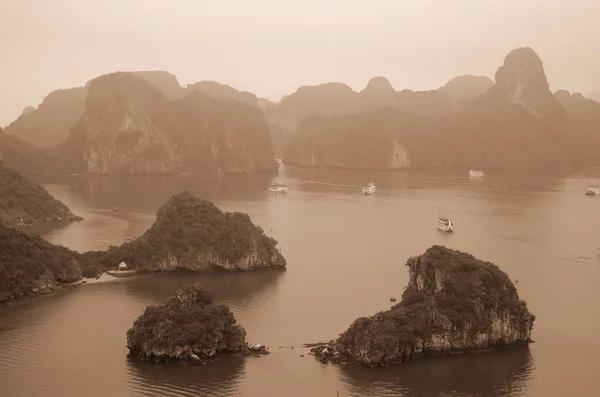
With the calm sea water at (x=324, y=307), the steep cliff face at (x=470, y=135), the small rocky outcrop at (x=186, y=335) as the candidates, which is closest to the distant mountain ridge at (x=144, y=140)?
the steep cliff face at (x=470, y=135)

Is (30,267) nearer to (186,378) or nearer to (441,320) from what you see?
(186,378)

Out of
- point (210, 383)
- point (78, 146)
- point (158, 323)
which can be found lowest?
point (210, 383)

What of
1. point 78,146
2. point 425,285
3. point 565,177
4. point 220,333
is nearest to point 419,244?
point 425,285

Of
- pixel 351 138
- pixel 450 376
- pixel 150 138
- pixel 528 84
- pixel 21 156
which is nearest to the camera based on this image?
pixel 450 376

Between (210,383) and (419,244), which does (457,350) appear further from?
(419,244)

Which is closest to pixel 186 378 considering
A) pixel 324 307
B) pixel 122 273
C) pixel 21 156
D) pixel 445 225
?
pixel 324 307

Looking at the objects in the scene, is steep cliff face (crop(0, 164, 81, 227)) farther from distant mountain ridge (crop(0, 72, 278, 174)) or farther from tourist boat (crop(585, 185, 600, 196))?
tourist boat (crop(585, 185, 600, 196))

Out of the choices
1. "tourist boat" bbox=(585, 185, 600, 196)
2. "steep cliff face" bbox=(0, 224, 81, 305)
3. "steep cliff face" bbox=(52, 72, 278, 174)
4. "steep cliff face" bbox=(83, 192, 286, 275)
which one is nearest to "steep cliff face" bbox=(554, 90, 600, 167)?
"tourist boat" bbox=(585, 185, 600, 196)
